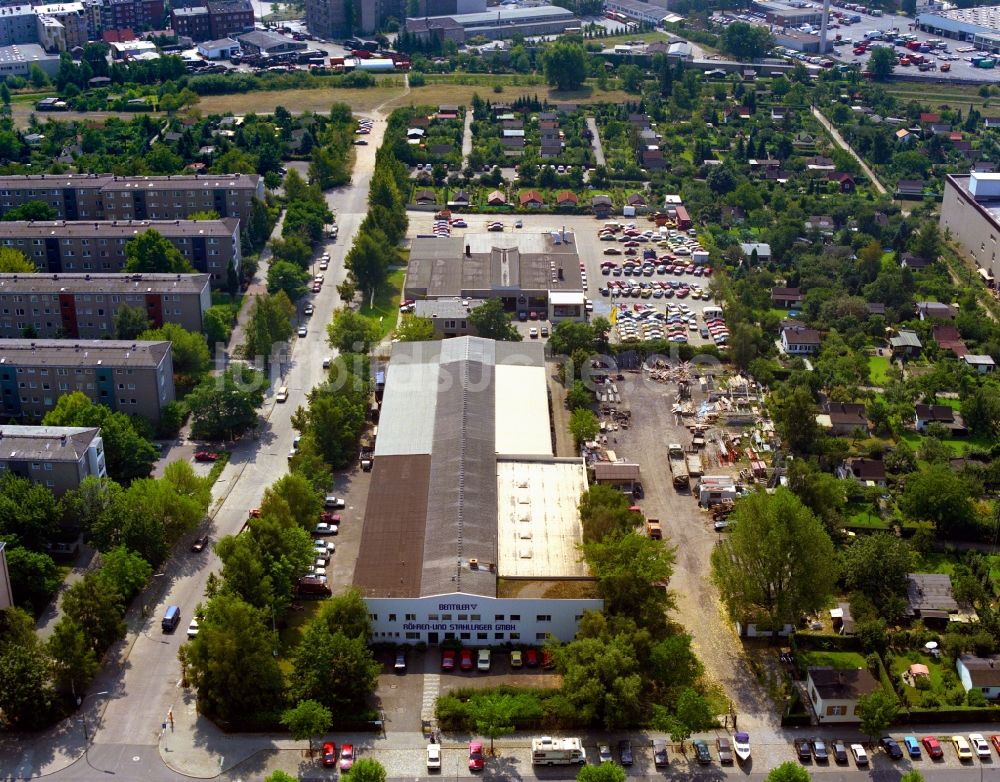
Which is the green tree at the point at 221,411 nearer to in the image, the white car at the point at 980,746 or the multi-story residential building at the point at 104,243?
the multi-story residential building at the point at 104,243

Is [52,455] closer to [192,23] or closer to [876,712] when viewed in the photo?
[876,712]

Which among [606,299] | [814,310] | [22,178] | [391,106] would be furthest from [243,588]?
[391,106]

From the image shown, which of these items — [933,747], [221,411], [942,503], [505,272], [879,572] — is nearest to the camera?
[933,747]

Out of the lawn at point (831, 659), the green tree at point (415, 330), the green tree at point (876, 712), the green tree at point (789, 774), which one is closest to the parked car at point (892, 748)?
the green tree at point (876, 712)

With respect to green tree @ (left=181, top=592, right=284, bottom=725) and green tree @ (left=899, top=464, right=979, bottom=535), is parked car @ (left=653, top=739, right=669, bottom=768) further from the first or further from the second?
green tree @ (left=899, top=464, right=979, bottom=535)

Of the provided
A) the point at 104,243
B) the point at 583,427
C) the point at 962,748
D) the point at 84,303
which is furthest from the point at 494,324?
the point at 962,748

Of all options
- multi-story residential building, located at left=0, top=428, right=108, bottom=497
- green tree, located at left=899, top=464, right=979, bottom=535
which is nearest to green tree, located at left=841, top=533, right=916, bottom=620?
green tree, located at left=899, top=464, right=979, bottom=535
